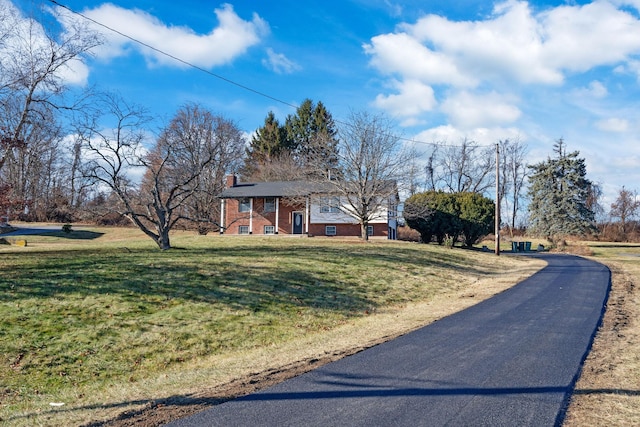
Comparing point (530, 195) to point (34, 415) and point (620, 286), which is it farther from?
point (34, 415)

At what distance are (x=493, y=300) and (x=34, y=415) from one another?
11869mm

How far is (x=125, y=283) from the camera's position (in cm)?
1290

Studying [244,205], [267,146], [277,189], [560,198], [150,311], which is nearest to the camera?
[150,311]

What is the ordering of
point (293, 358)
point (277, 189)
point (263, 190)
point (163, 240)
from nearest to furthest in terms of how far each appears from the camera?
point (293, 358)
point (163, 240)
point (277, 189)
point (263, 190)

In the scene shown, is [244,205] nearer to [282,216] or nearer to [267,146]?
[282,216]

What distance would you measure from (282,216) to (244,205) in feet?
12.4

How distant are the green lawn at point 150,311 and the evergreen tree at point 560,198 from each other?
44.4 m

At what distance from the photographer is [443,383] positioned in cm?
625

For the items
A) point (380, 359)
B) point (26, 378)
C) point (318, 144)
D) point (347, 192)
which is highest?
point (318, 144)

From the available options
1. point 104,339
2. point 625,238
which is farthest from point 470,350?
point 625,238

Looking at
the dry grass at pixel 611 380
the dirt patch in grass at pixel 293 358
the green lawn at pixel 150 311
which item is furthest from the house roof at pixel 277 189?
the dry grass at pixel 611 380

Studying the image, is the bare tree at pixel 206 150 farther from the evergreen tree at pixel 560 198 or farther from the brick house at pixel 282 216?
the evergreen tree at pixel 560 198

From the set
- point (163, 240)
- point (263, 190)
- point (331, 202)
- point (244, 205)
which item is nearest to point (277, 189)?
point (263, 190)

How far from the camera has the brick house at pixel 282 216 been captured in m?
41.6
